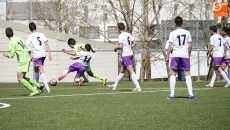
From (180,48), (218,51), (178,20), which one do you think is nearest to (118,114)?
(178,20)

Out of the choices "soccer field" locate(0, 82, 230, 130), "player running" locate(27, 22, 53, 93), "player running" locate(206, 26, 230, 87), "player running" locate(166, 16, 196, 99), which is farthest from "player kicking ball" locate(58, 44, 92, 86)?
"soccer field" locate(0, 82, 230, 130)

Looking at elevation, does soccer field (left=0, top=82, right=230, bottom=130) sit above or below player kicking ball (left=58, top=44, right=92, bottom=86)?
below

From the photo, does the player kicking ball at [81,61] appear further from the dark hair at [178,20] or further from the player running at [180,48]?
the dark hair at [178,20]

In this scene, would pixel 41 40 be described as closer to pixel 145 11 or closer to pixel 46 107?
pixel 46 107

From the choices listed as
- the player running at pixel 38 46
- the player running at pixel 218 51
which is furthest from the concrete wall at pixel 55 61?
the player running at pixel 38 46

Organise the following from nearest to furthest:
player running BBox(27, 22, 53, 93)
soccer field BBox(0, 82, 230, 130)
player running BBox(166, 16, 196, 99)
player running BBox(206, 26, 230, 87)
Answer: soccer field BBox(0, 82, 230, 130) < player running BBox(166, 16, 196, 99) < player running BBox(27, 22, 53, 93) < player running BBox(206, 26, 230, 87)

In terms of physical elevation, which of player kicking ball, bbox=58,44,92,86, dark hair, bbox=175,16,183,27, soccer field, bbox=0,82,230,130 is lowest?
soccer field, bbox=0,82,230,130

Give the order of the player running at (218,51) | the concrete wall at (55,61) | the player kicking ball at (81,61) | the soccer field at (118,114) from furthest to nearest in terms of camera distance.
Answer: the concrete wall at (55,61)
the player kicking ball at (81,61)
the player running at (218,51)
the soccer field at (118,114)

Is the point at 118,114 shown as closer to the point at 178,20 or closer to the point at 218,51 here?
the point at 178,20

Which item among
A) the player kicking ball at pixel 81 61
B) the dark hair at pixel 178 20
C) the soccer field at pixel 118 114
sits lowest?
the soccer field at pixel 118 114

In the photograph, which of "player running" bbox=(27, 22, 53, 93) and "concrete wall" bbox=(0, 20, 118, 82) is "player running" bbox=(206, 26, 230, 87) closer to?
"player running" bbox=(27, 22, 53, 93)

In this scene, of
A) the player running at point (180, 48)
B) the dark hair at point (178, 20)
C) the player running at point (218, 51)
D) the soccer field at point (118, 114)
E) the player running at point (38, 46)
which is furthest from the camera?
the player running at point (218, 51)

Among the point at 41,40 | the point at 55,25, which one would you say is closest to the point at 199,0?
the point at 55,25

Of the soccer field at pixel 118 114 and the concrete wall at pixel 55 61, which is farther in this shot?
the concrete wall at pixel 55 61
